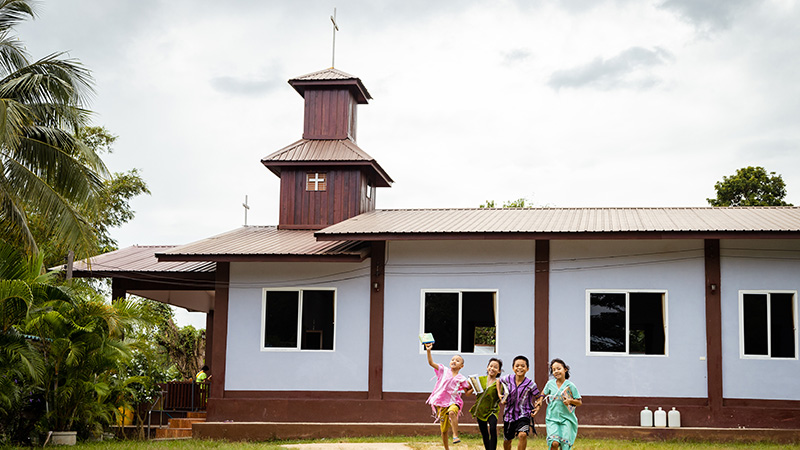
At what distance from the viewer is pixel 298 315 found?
1702 cm

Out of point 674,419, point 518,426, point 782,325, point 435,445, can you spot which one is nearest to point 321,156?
point 435,445

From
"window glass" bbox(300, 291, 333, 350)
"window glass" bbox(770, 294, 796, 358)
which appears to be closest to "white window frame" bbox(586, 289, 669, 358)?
"window glass" bbox(770, 294, 796, 358)

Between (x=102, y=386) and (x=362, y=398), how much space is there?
4.68 meters

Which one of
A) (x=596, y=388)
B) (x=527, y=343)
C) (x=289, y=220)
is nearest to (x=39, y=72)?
(x=289, y=220)

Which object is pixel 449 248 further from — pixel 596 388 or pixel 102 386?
pixel 102 386

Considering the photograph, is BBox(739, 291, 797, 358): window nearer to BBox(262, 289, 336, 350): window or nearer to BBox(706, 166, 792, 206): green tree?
BBox(262, 289, 336, 350): window

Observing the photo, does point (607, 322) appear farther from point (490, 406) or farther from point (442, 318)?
point (490, 406)

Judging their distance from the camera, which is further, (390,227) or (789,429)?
(390,227)

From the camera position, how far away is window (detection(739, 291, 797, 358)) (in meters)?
15.6

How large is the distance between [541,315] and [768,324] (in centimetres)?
391

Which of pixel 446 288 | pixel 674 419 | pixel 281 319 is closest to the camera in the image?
pixel 674 419

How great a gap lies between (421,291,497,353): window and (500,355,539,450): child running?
16.9 feet

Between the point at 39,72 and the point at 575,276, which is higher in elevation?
the point at 39,72

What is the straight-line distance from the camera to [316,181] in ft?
66.4
